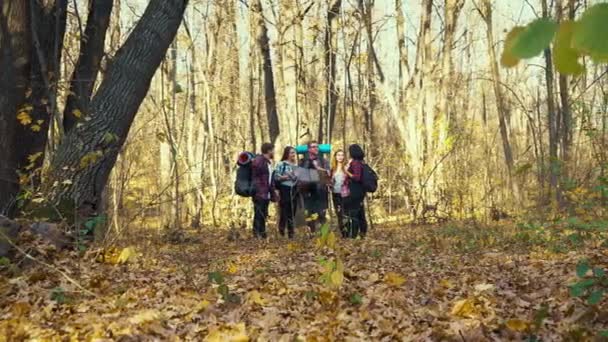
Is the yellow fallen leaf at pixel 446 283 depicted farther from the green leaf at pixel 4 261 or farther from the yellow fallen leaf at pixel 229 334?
the green leaf at pixel 4 261

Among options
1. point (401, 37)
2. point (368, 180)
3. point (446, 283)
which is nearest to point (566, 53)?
point (446, 283)

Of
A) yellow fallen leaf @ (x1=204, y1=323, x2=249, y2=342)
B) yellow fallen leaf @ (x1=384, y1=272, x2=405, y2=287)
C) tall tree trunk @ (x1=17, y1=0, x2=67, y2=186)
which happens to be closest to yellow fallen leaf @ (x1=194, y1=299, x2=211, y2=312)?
yellow fallen leaf @ (x1=204, y1=323, x2=249, y2=342)

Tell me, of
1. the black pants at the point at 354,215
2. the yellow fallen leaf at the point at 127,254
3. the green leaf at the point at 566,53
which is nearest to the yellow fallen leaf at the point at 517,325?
the green leaf at the point at 566,53

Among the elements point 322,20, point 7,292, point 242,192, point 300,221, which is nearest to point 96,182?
point 7,292

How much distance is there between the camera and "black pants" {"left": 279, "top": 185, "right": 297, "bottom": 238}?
1060 centimetres

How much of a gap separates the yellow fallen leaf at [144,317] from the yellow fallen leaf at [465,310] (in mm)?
1829

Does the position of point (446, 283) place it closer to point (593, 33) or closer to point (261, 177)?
point (593, 33)

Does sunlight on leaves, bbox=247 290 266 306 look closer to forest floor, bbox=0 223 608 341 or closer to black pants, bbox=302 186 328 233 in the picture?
forest floor, bbox=0 223 608 341

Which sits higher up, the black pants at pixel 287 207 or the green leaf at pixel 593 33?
the green leaf at pixel 593 33

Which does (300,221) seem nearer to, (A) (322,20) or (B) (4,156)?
(B) (4,156)

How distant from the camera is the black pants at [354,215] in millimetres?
10336

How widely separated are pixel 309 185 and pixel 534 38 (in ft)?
31.1

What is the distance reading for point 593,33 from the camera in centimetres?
110

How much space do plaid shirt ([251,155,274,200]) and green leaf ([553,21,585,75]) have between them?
30.3 feet
